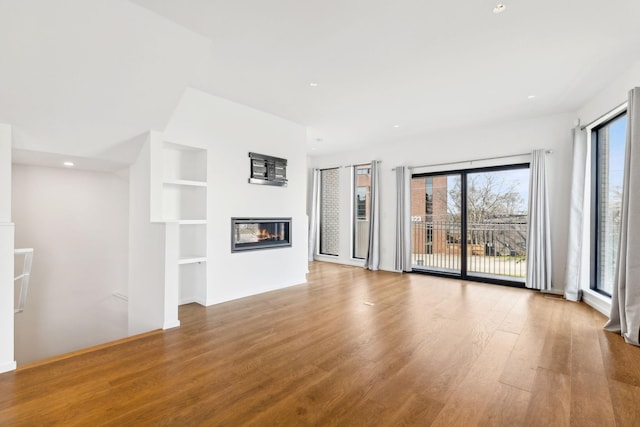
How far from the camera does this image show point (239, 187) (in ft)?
14.1

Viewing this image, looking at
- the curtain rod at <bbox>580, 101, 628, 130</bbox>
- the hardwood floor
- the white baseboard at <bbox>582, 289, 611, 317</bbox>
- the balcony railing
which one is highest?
the curtain rod at <bbox>580, 101, 628, 130</bbox>

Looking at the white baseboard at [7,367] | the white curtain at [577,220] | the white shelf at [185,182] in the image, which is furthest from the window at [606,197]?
the white baseboard at [7,367]

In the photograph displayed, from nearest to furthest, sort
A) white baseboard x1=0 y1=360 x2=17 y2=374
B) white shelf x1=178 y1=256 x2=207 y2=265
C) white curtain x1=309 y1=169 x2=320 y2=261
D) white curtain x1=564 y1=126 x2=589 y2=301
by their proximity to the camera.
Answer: white baseboard x1=0 y1=360 x2=17 y2=374 → white shelf x1=178 y1=256 x2=207 y2=265 → white curtain x1=564 y1=126 x2=589 y2=301 → white curtain x1=309 y1=169 x2=320 y2=261

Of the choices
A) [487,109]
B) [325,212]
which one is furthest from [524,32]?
[325,212]

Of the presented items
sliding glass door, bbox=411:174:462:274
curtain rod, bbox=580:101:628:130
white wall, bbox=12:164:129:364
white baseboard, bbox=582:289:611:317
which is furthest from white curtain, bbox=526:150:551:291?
white wall, bbox=12:164:129:364

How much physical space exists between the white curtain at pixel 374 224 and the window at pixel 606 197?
11.5ft

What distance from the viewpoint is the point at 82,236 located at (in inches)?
168

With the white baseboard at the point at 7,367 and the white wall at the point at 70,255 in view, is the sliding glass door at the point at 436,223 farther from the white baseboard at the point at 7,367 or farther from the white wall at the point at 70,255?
the white baseboard at the point at 7,367

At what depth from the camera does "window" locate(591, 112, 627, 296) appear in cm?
367

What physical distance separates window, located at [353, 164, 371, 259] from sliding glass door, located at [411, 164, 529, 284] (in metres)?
1.20

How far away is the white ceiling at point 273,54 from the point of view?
2260mm

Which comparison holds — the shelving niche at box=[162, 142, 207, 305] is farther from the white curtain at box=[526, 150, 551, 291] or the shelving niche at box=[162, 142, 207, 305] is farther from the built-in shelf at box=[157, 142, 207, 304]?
the white curtain at box=[526, 150, 551, 291]

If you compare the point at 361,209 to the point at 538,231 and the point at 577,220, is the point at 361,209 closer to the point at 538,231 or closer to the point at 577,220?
the point at 538,231

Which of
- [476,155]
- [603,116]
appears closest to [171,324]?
[476,155]
